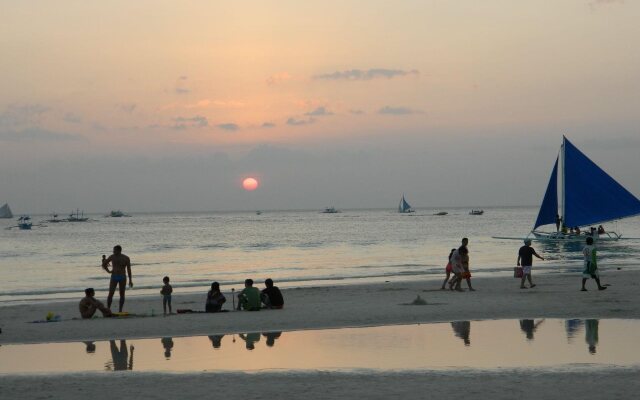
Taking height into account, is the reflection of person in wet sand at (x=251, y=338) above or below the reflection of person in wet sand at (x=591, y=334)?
below

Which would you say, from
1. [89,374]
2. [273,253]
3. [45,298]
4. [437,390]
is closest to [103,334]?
[89,374]

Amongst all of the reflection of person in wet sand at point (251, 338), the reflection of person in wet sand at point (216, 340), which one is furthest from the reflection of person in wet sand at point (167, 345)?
the reflection of person in wet sand at point (251, 338)

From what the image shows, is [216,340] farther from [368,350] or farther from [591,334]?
[591,334]

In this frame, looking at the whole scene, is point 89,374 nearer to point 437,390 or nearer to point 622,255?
point 437,390

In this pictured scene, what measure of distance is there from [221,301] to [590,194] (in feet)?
142

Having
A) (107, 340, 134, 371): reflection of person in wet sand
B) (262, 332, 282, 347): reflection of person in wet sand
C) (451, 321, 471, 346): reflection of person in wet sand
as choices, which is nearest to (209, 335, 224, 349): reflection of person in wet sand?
(262, 332, 282, 347): reflection of person in wet sand

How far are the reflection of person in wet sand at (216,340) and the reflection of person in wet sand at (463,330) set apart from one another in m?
4.98

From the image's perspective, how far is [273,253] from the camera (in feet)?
232

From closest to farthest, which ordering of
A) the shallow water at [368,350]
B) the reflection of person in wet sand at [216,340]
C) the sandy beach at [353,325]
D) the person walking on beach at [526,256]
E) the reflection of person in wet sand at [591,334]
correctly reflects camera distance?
the sandy beach at [353,325] < the shallow water at [368,350] < the reflection of person in wet sand at [591,334] < the reflection of person in wet sand at [216,340] < the person walking on beach at [526,256]

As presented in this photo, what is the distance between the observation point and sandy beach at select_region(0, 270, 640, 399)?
38.4 feet

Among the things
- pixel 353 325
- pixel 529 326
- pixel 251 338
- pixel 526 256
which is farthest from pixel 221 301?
pixel 526 256

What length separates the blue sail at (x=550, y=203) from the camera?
62250 millimetres

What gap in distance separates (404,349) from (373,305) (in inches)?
296

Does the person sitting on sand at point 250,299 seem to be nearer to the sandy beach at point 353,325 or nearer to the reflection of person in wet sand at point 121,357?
the sandy beach at point 353,325
